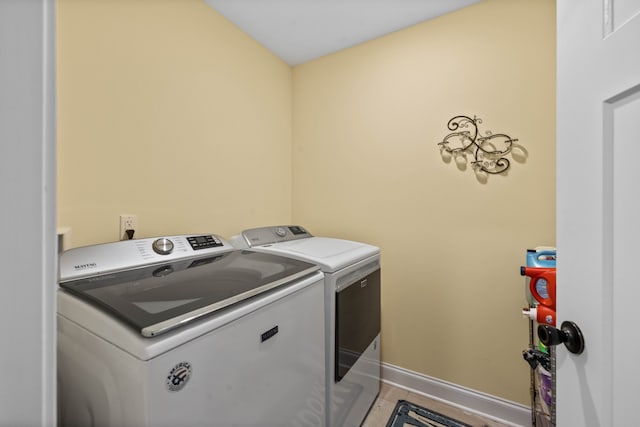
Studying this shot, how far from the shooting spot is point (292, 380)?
3.26ft

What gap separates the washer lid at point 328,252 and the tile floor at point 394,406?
99cm

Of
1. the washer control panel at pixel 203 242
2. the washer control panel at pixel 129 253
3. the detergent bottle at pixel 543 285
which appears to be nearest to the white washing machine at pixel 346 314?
the washer control panel at pixel 203 242

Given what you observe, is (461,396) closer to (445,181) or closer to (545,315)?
(545,315)

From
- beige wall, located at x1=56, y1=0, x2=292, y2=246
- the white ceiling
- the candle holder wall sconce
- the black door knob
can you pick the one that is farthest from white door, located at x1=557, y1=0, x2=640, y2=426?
beige wall, located at x1=56, y1=0, x2=292, y2=246

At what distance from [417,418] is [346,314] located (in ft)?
2.91

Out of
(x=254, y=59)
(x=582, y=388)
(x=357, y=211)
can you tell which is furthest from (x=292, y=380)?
(x=254, y=59)

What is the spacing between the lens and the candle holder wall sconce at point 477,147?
1.52 m

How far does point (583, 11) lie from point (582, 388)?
A: 905mm

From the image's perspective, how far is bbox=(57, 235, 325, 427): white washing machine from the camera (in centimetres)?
61

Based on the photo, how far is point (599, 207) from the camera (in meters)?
0.57

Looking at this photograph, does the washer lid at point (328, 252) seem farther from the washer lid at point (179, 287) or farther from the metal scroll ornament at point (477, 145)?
the metal scroll ornament at point (477, 145)

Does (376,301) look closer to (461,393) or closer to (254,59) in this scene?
(461,393)

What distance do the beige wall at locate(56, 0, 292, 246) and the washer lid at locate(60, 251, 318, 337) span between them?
1.35ft

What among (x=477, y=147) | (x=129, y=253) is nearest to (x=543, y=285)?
(x=477, y=147)
